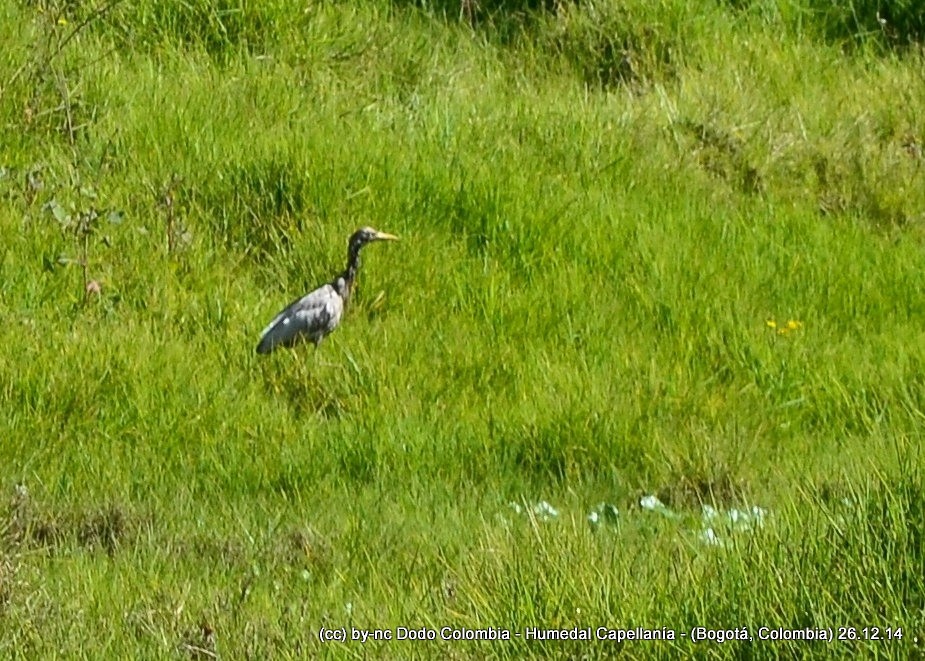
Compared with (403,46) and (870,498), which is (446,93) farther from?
(870,498)

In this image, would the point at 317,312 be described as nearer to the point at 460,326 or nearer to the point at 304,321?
the point at 304,321

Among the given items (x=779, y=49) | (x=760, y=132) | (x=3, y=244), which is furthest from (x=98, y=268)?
(x=779, y=49)

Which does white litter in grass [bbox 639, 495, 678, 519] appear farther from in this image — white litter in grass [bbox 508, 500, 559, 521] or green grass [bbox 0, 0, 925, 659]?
white litter in grass [bbox 508, 500, 559, 521]

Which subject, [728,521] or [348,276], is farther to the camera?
[348,276]

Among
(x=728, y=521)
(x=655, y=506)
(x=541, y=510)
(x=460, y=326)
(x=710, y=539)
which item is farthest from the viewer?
(x=460, y=326)

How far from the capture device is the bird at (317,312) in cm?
678

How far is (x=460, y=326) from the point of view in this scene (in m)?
7.15

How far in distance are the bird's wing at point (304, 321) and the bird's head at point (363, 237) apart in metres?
0.26

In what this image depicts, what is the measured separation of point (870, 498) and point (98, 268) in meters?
3.87

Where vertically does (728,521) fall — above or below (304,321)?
above

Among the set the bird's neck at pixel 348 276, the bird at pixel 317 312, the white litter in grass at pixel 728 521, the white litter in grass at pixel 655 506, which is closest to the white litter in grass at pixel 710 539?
the white litter in grass at pixel 728 521

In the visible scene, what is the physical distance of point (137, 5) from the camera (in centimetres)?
883

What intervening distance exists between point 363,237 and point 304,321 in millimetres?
575

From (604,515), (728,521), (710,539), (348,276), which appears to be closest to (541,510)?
(604,515)
